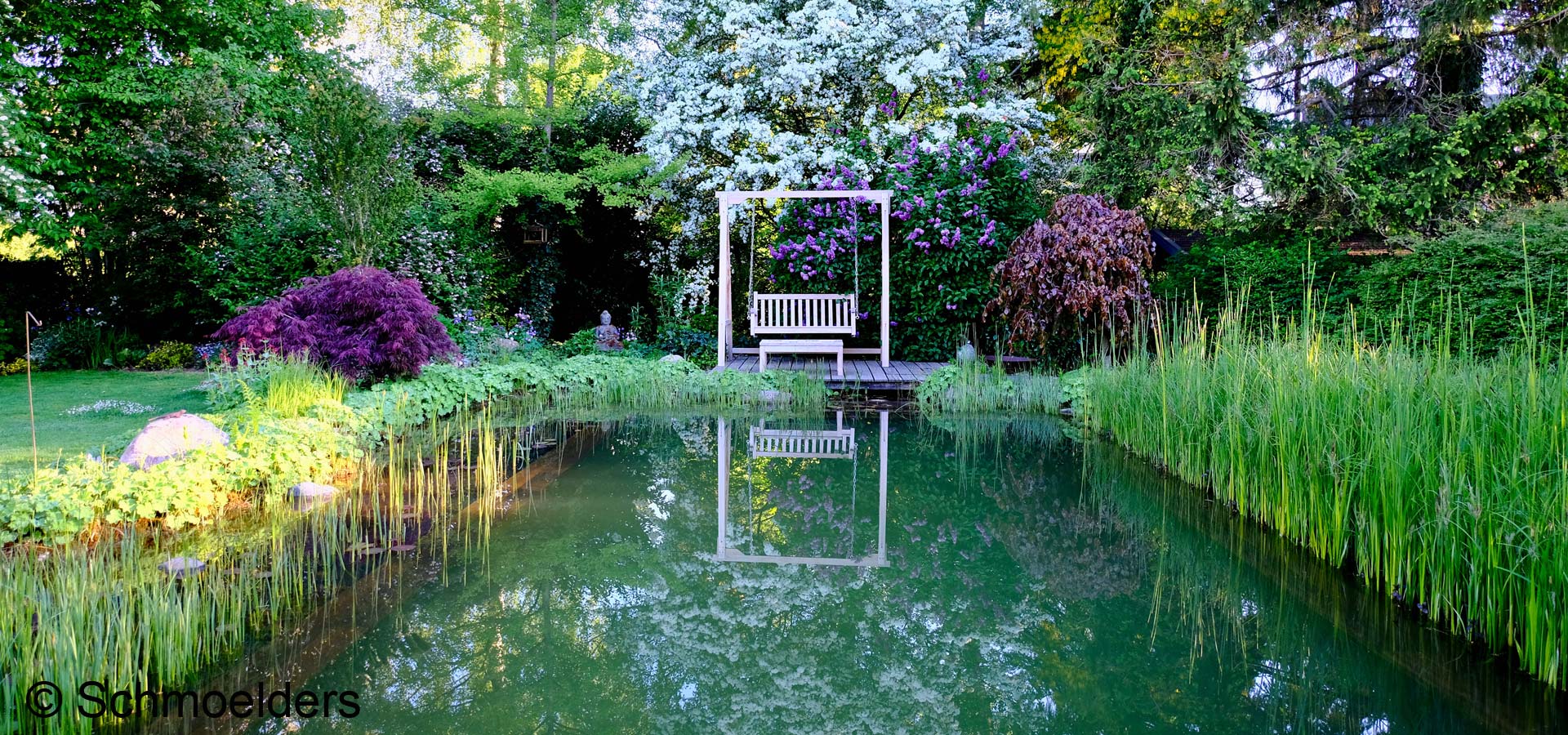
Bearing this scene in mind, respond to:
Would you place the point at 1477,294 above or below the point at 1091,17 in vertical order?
below

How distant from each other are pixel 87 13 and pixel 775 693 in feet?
40.5

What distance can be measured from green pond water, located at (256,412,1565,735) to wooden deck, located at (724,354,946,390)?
3.41 metres

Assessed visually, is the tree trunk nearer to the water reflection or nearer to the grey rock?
the water reflection

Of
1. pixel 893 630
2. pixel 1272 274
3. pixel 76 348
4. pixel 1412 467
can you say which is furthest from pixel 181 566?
pixel 76 348

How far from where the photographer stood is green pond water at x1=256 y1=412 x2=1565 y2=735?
2.37 m

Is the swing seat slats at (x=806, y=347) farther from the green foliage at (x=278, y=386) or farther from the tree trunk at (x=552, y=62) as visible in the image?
the tree trunk at (x=552, y=62)

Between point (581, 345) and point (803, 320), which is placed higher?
point (803, 320)

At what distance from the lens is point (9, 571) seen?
8.78 ft

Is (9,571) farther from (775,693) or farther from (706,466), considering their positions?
(706,466)

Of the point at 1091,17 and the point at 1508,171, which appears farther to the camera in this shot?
the point at 1091,17

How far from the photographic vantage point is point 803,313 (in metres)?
9.45

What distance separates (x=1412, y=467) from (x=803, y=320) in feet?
21.4

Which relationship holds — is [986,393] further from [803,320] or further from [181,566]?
[181,566]

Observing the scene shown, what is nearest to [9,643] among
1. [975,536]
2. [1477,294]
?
[975,536]
